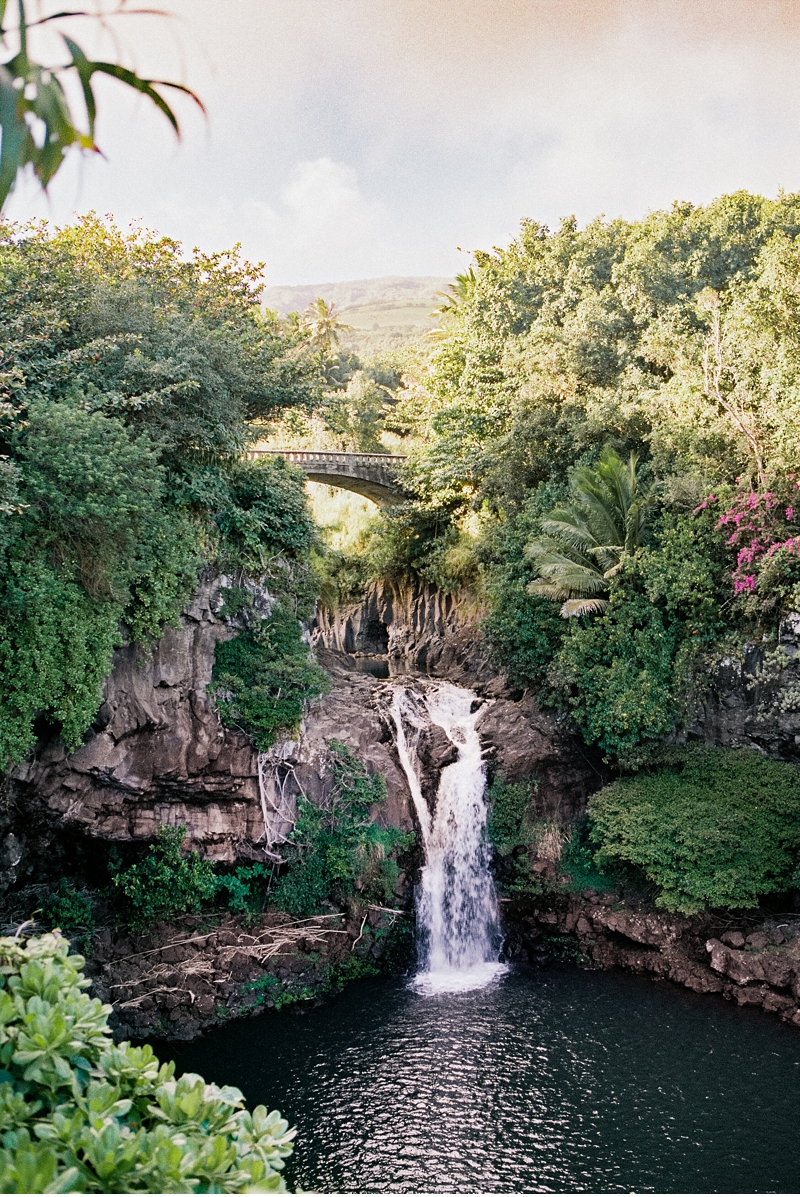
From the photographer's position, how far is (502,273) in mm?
23281

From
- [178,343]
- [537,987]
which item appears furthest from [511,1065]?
[178,343]

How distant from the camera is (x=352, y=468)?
2509cm

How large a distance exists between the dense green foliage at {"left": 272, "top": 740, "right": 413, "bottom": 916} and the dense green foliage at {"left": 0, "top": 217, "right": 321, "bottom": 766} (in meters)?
3.76

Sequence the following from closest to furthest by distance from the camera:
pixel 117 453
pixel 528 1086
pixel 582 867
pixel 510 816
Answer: pixel 528 1086
pixel 117 453
pixel 582 867
pixel 510 816

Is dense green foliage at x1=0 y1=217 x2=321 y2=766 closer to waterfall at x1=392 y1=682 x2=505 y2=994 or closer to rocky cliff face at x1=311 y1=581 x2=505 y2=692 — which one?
waterfall at x1=392 y1=682 x2=505 y2=994

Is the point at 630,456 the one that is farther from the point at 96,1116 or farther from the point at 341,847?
the point at 96,1116

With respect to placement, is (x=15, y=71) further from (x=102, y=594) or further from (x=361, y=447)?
(x=361, y=447)

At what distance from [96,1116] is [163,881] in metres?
10.3

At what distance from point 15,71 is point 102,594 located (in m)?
9.49

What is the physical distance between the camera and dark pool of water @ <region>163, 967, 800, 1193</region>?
998 centimetres

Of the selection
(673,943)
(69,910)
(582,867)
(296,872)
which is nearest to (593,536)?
(582,867)

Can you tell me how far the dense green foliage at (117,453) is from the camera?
11000 mm

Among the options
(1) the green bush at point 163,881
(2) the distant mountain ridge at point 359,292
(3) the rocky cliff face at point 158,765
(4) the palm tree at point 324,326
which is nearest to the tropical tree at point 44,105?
(3) the rocky cliff face at point 158,765

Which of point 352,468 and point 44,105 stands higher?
point 352,468
